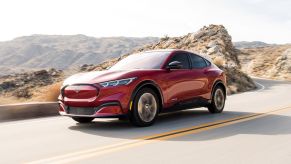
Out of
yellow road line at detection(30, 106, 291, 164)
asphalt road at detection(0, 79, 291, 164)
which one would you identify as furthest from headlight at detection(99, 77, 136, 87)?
yellow road line at detection(30, 106, 291, 164)

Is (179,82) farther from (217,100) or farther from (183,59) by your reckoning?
(217,100)

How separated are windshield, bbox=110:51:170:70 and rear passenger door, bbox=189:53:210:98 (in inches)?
35.7

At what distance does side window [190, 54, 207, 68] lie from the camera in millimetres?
11121

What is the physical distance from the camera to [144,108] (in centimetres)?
920

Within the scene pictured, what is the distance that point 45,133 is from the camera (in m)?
8.66

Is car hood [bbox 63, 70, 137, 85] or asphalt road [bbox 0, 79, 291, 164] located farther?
car hood [bbox 63, 70, 137, 85]

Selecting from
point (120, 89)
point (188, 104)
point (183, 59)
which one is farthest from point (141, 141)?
point (183, 59)

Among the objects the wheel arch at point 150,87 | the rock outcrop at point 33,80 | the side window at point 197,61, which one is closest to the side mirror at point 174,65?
the wheel arch at point 150,87

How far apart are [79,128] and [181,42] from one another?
36.7 metres

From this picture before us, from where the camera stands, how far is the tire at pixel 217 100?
11.7 meters

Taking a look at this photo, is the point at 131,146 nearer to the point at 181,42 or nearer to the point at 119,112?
the point at 119,112

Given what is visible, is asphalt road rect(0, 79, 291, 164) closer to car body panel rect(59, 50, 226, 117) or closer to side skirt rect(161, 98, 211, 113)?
side skirt rect(161, 98, 211, 113)

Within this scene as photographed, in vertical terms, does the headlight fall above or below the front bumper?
above

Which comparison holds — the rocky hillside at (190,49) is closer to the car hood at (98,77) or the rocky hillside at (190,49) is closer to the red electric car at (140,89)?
the red electric car at (140,89)
